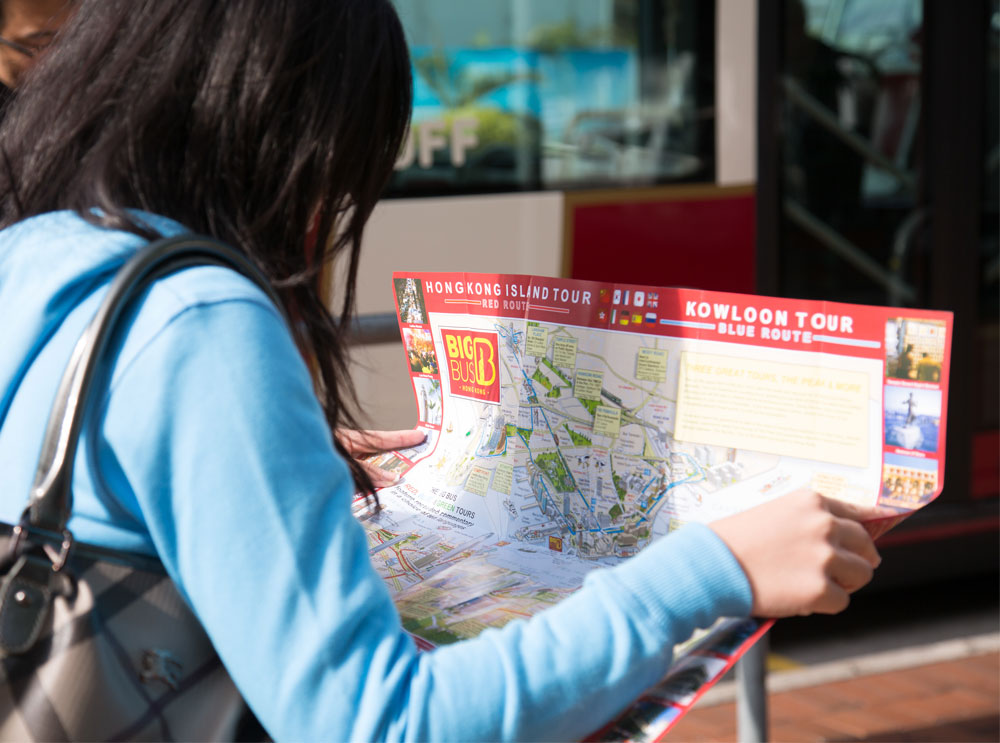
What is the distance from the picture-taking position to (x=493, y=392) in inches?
47.4

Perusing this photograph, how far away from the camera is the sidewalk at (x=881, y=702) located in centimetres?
257

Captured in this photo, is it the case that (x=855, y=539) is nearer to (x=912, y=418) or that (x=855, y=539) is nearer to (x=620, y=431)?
(x=912, y=418)

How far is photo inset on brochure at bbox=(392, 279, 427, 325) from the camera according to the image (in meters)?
1.29

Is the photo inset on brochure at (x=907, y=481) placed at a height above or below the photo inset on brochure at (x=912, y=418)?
below

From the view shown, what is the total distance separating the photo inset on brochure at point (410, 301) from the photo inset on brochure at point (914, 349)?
573mm

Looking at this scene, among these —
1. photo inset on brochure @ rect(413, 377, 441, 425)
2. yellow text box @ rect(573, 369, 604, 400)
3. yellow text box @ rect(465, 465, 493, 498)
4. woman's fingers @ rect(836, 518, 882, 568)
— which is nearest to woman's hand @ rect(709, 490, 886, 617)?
woman's fingers @ rect(836, 518, 882, 568)

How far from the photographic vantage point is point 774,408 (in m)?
0.95

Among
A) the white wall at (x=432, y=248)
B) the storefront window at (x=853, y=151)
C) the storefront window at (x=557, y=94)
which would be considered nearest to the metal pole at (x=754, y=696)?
the white wall at (x=432, y=248)

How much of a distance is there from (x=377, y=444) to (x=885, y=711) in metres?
1.91

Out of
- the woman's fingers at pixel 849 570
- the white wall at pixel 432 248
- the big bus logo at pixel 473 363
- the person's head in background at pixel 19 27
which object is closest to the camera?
the woman's fingers at pixel 849 570

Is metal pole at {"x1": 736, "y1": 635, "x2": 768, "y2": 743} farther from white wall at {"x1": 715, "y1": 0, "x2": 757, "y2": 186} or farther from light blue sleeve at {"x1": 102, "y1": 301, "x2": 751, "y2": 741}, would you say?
white wall at {"x1": 715, "y1": 0, "x2": 757, "y2": 186}

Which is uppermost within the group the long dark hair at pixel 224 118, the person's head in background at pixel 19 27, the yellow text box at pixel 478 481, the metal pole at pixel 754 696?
the person's head in background at pixel 19 27

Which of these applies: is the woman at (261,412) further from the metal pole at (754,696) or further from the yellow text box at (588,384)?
the metal pole at (754,696)

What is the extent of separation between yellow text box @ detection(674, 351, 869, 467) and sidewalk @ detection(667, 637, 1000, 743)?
1.78 m
